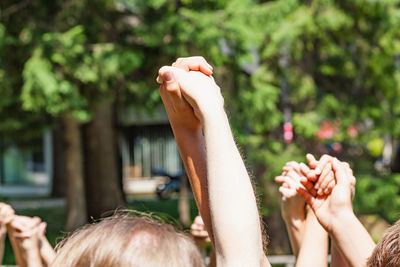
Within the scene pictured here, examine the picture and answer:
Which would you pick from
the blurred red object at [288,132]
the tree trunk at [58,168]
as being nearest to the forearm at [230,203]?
the blurred red object at [288,132]

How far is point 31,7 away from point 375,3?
5054 mm

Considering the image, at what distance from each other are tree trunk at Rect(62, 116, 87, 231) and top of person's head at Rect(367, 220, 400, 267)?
11058mm

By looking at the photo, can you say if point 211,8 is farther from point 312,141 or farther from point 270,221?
point 270,221

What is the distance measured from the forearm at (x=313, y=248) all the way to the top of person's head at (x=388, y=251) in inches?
16.4

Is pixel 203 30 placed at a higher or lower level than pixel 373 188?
higher

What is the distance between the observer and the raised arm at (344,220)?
160 cm

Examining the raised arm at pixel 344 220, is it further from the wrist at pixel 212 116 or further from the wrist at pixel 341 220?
the wrist at pixel 212 116

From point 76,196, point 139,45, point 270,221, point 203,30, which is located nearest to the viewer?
point 203,30

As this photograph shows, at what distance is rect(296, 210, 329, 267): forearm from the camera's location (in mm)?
1819

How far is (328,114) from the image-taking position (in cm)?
975

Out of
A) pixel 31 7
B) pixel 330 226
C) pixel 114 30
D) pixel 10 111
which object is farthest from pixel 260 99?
pixel 330 226

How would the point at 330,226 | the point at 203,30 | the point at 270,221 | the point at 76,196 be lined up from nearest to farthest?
the point at 330,226 < the point at 203,30 < the point at 270,221 < the point at 76,196

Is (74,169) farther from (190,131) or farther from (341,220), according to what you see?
(190,131)

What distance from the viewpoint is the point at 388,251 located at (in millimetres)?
1344
